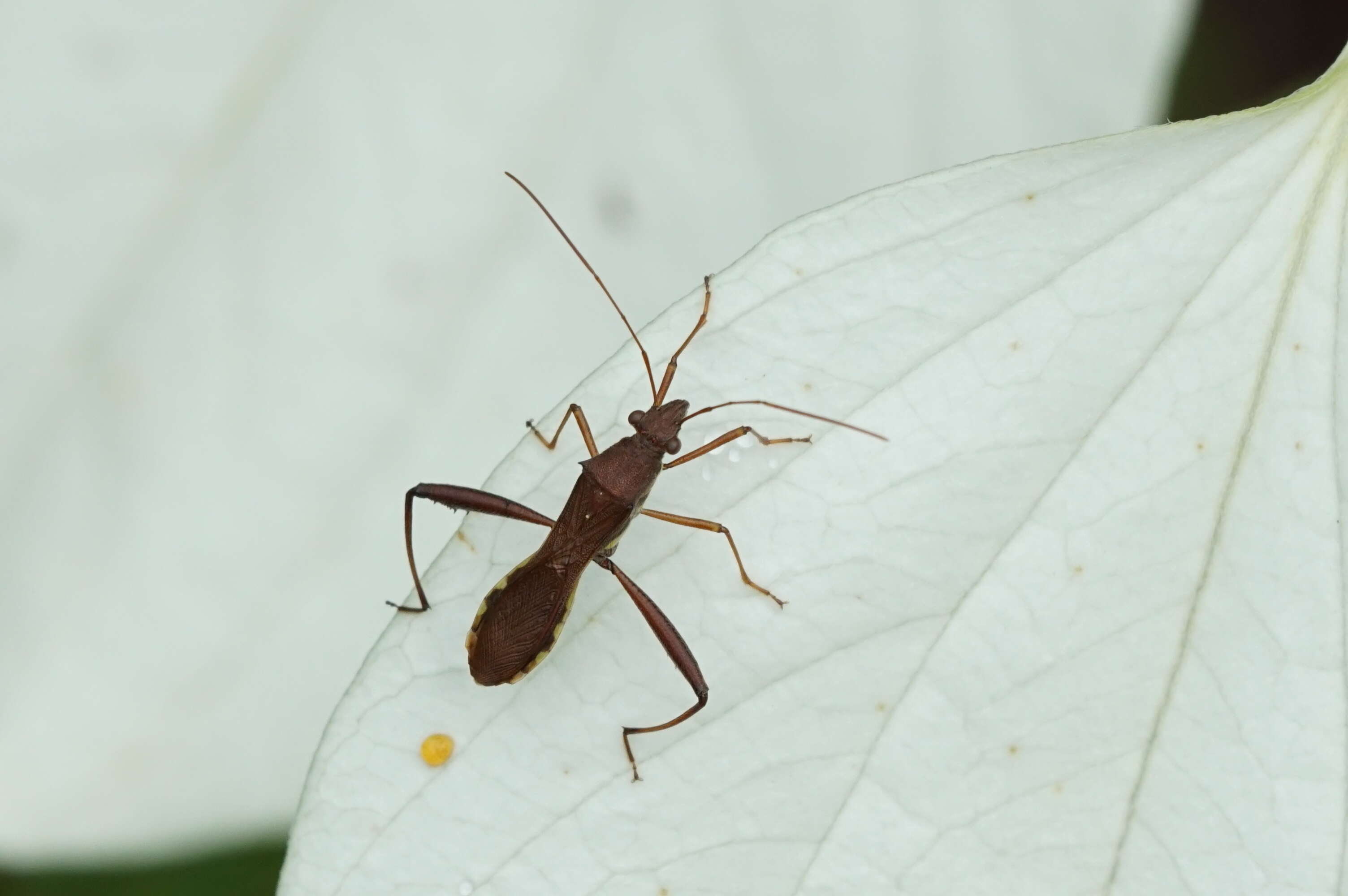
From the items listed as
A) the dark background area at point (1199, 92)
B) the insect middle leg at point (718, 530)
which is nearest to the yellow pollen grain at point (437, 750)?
the insect middle leg at point (718, 530)

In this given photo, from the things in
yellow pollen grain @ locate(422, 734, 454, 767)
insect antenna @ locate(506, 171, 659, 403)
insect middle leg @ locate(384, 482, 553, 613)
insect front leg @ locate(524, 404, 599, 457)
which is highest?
insect antenna @ locate(506, 171, 659, 403)

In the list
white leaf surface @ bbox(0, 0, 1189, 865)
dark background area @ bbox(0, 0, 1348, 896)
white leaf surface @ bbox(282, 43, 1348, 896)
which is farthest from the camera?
dark background area @ bbox(0, 0, 1348, 896)

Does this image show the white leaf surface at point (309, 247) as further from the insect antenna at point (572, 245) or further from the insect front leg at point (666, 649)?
the insect front leg at point (666, 649)

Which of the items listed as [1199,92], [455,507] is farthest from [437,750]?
[1199,92]

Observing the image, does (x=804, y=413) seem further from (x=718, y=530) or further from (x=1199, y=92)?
(x=1199, y=92)

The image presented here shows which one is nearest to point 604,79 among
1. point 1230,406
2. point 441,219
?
point 441,219

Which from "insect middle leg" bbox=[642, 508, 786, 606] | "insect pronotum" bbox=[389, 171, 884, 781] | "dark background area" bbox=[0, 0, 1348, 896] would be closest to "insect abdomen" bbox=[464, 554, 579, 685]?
"insect pronotum" bbox=[389, 171, 884, 781]

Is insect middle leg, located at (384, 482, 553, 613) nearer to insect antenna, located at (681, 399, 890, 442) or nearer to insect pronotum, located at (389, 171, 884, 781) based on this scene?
insect pronotum, located at (389, 171, 884, 781)

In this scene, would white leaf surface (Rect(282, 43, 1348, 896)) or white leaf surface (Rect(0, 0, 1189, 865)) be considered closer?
white leaf surface (Rect(282, 43, 1348, 896))

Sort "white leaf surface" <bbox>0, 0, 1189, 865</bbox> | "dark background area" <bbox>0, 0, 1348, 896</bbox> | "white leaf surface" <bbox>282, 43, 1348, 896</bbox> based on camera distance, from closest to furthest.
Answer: "white leaf surface" <bbox>282, 43, 1348, 896</bbox> → "white leaf surface" <bbox>0, 0, 1189, 865</bbox> → "dark background area" <bbox>0, 0, 1348, 896</bbox>

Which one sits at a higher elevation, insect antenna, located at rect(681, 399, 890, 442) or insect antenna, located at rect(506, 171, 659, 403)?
insect antenna, located at rect(506, 171, 659, 403)
